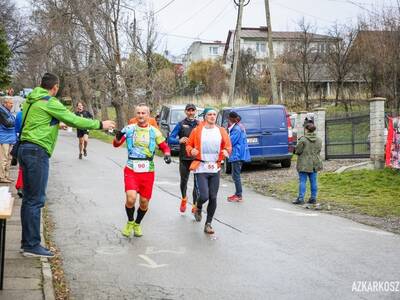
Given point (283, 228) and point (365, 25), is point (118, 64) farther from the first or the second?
point (283, 228)

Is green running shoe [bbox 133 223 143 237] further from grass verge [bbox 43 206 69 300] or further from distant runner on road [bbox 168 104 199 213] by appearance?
distant runner on road [bbox 168 104 199 213]

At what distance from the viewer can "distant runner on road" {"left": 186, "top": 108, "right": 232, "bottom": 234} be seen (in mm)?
9234

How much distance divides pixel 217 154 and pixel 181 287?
3.31 m

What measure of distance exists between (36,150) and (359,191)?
9.18 metres

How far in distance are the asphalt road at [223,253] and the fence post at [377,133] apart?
5.71 m

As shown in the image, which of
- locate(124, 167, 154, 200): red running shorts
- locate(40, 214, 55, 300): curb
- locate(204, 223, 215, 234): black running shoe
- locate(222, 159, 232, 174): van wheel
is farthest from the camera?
locate(222, 159, 232, 174): van wheel

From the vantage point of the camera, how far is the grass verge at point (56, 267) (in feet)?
20.0

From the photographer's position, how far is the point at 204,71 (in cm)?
6894

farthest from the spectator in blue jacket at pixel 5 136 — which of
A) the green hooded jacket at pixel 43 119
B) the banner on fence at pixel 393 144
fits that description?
the banner on fence at pixel 393 144

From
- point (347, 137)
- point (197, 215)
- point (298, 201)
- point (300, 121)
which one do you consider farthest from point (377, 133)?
point (197, 215)

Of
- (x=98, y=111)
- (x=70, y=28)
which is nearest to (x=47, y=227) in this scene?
(x=70, y=28)

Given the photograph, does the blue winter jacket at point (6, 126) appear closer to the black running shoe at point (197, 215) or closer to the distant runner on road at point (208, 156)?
the black running shoe at point (197, 215)

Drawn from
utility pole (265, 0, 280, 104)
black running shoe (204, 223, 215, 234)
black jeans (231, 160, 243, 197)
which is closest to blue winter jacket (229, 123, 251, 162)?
black jeans (231, 160, 243, 197)

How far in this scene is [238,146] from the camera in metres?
13.2
